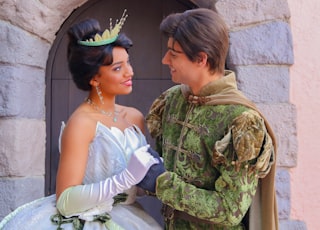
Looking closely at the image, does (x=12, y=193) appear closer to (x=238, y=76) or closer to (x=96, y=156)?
(x=96, y=156)

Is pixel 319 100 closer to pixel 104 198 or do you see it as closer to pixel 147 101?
pixel 147 101

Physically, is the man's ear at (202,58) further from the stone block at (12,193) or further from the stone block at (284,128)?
the stone block at (12,193)

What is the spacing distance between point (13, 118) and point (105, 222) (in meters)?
1.26

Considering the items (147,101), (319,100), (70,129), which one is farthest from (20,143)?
(319,100)

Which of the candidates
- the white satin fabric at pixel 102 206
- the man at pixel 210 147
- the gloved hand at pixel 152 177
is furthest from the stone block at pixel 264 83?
the gloved hand at pixel 152 177

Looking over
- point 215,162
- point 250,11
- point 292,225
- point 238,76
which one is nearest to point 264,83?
point 238,76

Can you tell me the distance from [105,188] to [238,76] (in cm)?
137

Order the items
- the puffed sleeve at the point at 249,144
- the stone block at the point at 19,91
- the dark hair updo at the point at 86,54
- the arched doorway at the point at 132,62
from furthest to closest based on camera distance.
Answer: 1. the arched doorway at the point at 132,62
2. the stone block at the point at 19,91
3. the dark hair updo at the point at 86,54
4. the puffed sleeve at the point at 249,144

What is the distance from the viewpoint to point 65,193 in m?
1.74

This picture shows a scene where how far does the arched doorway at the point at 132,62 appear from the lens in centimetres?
323

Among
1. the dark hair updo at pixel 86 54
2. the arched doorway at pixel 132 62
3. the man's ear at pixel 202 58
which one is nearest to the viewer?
the man's ear at pixel 202 58

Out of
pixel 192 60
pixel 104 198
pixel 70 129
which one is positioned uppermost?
pixel 192 60

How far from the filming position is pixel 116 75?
6.29ft

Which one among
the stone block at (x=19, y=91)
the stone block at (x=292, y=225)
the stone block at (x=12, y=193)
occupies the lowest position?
the stone block at (x=292, y=225)
